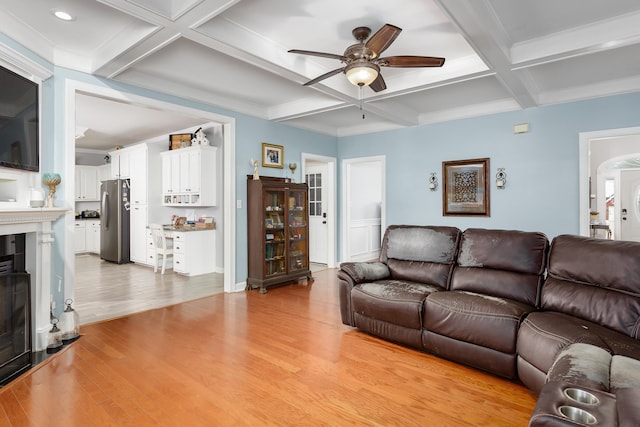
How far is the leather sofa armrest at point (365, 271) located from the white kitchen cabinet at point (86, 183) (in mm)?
7920

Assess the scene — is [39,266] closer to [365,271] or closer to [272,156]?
[365,271]

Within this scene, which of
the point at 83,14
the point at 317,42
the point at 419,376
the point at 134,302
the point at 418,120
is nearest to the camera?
the point at 419,376

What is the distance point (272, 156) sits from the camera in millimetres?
5422

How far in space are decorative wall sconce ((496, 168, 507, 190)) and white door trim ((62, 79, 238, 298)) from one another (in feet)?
12.3

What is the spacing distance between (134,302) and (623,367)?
4.59 m

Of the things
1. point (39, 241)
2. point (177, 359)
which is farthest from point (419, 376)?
point (39, 241)

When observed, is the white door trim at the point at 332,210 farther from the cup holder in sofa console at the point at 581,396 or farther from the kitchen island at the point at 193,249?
the cup holder in sofa console at the point at 581,396

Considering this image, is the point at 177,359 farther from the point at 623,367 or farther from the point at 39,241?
the point at 623,367

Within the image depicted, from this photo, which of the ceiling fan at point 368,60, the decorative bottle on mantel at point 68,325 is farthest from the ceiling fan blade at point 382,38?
the decorative bottle on mantel at point 68,325

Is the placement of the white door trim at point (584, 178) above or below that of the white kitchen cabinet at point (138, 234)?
above

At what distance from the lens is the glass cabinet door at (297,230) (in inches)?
209

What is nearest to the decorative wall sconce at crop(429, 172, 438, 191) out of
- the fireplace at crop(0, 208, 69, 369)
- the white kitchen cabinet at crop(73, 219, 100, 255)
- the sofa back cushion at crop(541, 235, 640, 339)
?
the sofa back cushion at crop(541, 235, 640, 339)

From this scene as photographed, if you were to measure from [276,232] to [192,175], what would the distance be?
6.84ft

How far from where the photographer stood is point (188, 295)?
463cm
